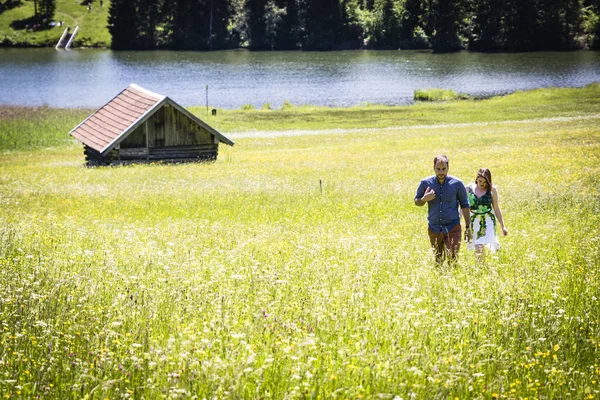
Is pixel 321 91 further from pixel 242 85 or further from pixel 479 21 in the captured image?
pixel 479 21

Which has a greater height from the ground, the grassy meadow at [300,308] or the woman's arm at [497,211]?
the woman's arm at [497,211]

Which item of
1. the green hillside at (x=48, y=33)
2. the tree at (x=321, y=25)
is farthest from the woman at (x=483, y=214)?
the green hillside at (x=48, y=33)

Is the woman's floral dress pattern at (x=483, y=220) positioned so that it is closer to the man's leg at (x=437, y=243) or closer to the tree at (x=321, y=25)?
the man's leg at (x=437, y=243)

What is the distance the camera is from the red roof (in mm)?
36250

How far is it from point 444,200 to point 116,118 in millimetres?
30124

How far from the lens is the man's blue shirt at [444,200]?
10.9m

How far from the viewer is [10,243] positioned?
36.8 feet

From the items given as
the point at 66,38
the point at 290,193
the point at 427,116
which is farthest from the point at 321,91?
the point at 66,38

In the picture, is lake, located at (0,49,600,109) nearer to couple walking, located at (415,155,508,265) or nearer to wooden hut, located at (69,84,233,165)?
wooden hut, located at (69,84,233,165)

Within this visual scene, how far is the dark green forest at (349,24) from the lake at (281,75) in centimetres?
998

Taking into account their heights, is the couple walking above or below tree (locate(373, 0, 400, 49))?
below

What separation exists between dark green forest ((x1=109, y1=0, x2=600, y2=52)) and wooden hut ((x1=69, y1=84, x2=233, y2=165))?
125 m

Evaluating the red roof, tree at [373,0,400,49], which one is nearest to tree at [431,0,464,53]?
tree at [373,0,400,49]

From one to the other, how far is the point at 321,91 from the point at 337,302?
87.0 m
